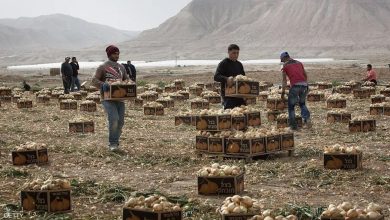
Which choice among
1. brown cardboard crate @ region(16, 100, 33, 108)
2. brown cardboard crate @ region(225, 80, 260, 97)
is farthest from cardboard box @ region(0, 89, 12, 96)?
brown cardboard crate @ region(225, 80, 260, 97)

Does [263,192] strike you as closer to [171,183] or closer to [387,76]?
[171,183]

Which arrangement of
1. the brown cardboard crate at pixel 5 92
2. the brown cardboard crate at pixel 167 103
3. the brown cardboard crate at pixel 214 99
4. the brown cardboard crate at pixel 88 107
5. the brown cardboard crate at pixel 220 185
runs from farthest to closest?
1. the brown cardboard crate at pixel 5 92
2. the brown cardboard crate at pixel 214 99
3. the brown cardboard crate at pixel 167 103
4. the brown cardboard crate at pixel 88 107
5. the brown cardboard crate at pixel 220 185

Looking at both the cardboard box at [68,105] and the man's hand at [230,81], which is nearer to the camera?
the man's hand at [230,81]

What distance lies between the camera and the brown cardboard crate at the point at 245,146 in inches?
576

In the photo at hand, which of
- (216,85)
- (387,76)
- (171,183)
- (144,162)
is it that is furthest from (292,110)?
(387,76)

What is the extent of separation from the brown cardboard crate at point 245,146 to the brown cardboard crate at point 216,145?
10 centimetres

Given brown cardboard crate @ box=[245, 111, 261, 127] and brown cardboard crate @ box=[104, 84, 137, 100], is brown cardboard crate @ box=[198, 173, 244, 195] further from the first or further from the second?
brown cardboard crate @ box=[245, 111, 261, 127]

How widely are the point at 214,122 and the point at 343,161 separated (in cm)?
357

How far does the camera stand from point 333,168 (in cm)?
1338

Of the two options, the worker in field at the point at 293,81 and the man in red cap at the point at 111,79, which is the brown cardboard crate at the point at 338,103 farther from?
the man in red cap at the point at 111,79

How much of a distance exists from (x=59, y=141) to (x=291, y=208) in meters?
10.7

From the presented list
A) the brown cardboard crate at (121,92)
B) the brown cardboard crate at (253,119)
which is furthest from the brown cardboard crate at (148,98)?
the brown cardboard crate at (121,92)

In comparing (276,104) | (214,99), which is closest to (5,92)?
(214,99)

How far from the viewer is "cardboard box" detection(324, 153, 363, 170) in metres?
13.3
